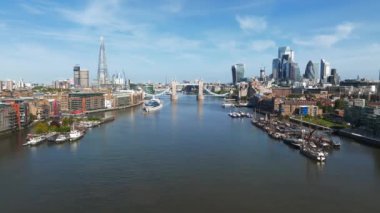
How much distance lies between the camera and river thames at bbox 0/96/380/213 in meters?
5.34

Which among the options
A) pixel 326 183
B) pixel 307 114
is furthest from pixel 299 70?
pixel 326 183

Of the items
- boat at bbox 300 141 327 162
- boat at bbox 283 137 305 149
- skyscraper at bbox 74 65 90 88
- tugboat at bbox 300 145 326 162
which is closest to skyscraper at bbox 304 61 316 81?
skyscraper at bbox 74 65 90 88

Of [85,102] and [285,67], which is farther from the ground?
[285,67]

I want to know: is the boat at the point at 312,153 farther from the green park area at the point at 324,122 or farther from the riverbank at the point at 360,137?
the green park area at the point at 324,122

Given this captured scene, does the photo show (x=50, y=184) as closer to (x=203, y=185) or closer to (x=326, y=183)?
(x=203, y=185)

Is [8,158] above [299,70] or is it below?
below

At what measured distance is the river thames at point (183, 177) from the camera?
5.34 meters

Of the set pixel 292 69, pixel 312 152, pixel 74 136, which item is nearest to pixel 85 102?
pixel 74 136

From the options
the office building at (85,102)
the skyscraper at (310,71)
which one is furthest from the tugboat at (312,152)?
the skyscraper at (310,71)

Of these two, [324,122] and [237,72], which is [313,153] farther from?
[237,72]

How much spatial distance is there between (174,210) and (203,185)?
3.94 ft

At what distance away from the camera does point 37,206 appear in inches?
206

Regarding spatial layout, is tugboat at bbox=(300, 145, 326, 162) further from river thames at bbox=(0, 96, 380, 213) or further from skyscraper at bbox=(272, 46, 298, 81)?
skyscraper at bbox=(272, 46, 298, 81)

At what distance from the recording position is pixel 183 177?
662 cm
